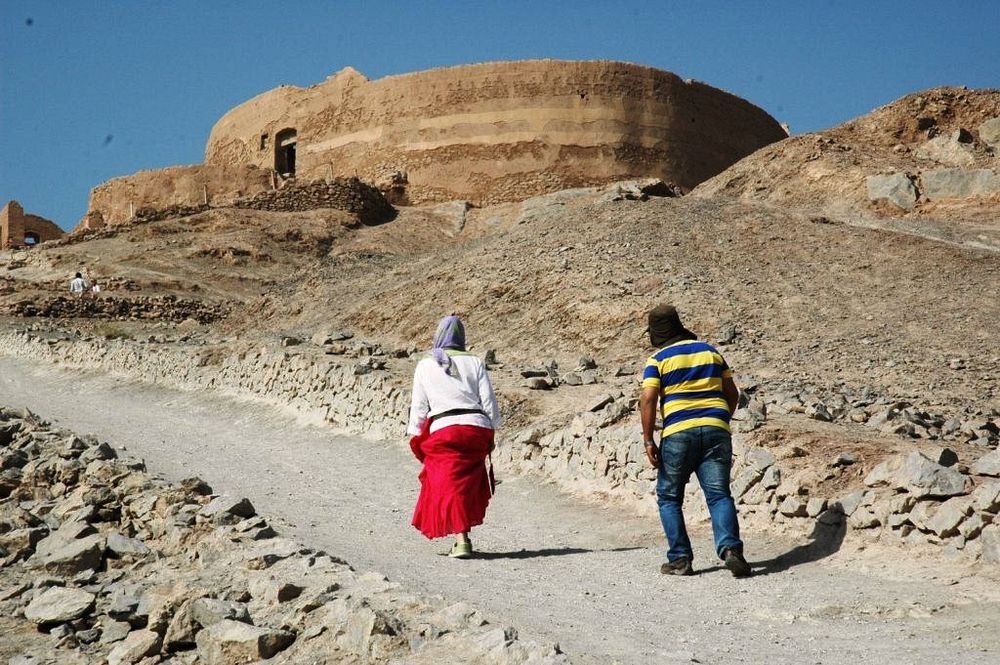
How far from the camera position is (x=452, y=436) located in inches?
240

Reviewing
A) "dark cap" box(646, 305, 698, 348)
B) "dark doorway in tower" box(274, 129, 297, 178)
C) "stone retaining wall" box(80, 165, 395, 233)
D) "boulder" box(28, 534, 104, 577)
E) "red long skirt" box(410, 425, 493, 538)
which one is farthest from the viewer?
"dark doorway in tower" box(274, 129, 297, 178)

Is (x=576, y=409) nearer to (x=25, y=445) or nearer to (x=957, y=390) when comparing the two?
(x=957, y=390)

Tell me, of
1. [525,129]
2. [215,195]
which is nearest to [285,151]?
[215,195]

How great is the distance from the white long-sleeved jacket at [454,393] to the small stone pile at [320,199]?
74.7 ft

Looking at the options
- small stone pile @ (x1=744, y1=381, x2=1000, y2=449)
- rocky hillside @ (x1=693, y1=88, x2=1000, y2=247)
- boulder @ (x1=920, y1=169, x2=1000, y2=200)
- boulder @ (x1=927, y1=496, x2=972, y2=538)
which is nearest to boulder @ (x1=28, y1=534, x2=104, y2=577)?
small stone pile @ (x1=744, y1=381, x2=1000, y2=449)

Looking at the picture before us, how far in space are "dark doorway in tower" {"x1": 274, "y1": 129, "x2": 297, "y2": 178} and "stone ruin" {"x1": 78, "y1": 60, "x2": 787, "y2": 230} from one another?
150 centimetres

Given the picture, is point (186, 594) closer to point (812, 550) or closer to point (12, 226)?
point (812, 550)

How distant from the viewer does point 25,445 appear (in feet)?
32.3

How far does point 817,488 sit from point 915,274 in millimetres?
8851

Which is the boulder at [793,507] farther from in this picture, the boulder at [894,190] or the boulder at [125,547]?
the boulder at [894,190]

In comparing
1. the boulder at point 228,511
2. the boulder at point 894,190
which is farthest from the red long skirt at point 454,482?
the boulder at point 894,190

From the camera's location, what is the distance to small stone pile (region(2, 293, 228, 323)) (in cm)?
2162

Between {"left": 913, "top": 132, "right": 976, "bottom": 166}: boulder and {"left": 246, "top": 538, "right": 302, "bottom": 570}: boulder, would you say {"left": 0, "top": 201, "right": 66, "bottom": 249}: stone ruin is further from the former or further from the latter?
{"left": 246, "top": 538, "right": 302, "bottom": 570}: boulder

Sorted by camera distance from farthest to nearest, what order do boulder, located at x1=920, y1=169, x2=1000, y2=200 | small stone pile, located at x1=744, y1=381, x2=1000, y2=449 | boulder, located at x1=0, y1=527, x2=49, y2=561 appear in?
boulder, located at x1=920, y1=169, x2=1000, y2=200, small stone pile, located at x1=744, y1=381, x2=1000, y2=449, boulder, located at x1=0, y1=527, x2=49, y2=561
